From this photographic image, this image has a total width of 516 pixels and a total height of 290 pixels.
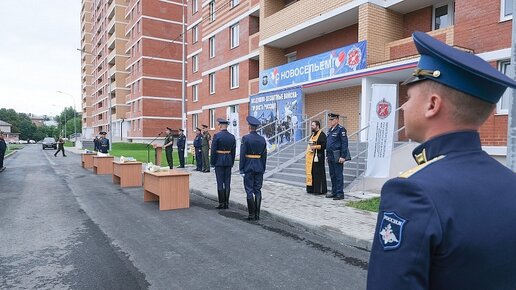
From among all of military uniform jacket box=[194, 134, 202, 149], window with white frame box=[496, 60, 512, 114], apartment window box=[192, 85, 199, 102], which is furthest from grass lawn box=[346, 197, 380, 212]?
apartment window box=[192, 85, 199, 102]

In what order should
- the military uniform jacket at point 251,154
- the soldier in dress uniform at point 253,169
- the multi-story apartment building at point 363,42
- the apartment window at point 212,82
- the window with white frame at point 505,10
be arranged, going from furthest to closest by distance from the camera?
the apartment window at point 212,82 → the multi-story apartment building at point 363,42 → the window with white frame at point 505,10 → the military uniform jacket at point 251,154 → the soldier in dress uniform at point 253,169

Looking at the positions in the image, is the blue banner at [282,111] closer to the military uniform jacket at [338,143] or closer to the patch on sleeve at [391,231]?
the military uniform jacket at [338,143]

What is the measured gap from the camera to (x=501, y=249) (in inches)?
43.4

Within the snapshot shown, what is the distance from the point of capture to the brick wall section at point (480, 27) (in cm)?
1049

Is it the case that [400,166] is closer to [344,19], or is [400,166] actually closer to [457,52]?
[344,19]

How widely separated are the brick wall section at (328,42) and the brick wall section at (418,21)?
226 cm

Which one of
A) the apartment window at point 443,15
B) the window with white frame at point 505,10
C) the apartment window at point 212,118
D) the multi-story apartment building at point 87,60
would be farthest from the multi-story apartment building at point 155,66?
the multi-story apartment building at point 87,60

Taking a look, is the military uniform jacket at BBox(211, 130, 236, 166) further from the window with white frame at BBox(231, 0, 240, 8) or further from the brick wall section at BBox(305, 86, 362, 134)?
the window with white frame at BBox(231, 0, 240, 8)

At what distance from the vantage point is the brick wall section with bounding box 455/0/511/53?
34.4ft

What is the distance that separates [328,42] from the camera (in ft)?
59.0

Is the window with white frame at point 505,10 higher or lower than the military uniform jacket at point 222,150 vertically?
higher

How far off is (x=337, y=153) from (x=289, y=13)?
1117 centimetres

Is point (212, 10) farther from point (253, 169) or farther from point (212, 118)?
point (253, 169)

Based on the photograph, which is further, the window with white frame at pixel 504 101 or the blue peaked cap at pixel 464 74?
the window with white frame at pixel 504 101
